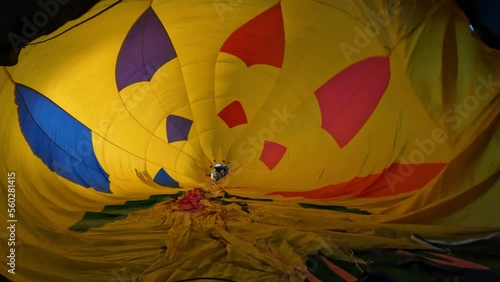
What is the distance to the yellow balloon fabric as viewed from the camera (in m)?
2.13

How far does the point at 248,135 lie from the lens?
3756 millimetres

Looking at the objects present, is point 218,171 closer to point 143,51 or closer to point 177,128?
point 177,128

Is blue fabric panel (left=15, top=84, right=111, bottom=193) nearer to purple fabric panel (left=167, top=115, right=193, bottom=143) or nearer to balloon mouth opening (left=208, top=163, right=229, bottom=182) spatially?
purple fabric panel (left=167, top=115, right=193, bottom=143)

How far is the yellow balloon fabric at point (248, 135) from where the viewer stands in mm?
2135

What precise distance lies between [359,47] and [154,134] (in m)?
1.54

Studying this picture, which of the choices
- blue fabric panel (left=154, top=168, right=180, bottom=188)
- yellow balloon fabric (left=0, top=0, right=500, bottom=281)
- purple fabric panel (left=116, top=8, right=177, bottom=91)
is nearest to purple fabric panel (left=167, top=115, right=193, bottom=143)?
yellow balloon fabric (left=0, top=0, right=500, bottom=281)

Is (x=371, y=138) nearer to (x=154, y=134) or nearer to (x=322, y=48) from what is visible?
(x=322, y=48)

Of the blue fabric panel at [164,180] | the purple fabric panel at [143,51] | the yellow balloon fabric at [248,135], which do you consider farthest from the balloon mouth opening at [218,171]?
the purple fabric panel at [143,51]

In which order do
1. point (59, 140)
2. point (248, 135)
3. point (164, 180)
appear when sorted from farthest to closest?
point (164, 180) → point (248, 135) → point (59, 140)

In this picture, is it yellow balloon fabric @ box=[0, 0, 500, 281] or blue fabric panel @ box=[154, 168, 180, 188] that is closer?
yellow balloon fabric @ box=[0, 0, 500, 281]

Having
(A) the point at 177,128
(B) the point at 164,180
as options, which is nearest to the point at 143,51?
(A) the point at 177,128

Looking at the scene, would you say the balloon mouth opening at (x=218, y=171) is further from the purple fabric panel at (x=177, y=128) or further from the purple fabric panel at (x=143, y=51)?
the purple fabric panel at (x=143, y=51)

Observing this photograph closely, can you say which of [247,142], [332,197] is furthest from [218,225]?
[247,142]

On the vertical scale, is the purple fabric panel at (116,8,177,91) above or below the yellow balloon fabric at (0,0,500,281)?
above
